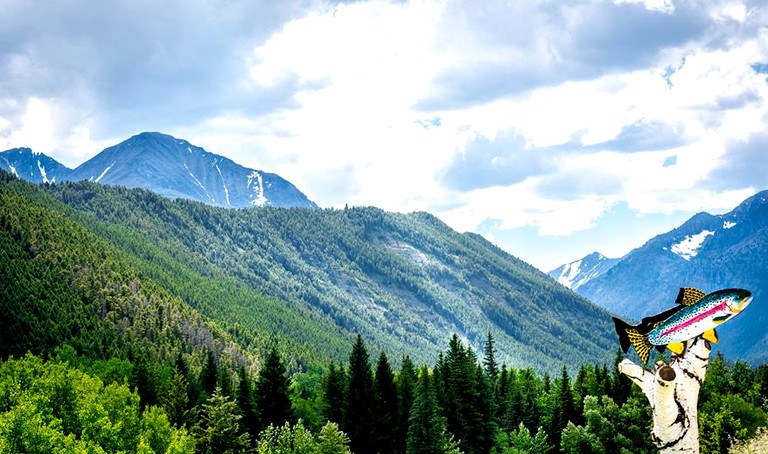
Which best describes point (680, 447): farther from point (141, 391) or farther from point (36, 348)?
point (36, 348)

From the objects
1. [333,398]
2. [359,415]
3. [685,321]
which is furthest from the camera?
[333,398]

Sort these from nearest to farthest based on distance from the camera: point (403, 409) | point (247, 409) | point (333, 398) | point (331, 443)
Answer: point (331, 443)
point (247, 409)
point (403, 409)
point (333, 398)

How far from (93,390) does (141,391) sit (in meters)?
9.58

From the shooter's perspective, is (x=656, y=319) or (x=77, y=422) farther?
(x=77, y=422)

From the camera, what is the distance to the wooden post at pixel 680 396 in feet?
79.6

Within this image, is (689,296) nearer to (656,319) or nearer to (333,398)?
(656,319)

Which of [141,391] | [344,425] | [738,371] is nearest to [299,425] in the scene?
[344,425]

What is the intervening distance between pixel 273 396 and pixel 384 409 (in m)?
10.6

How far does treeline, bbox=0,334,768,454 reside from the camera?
51.4m

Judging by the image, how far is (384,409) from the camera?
217 feet

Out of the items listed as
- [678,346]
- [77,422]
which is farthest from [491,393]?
[678,346]

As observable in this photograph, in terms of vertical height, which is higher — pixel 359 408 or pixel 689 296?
pixel 689 296

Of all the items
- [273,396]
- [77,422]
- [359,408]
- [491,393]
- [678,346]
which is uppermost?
[678,346]

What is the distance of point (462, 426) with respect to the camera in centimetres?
6575
